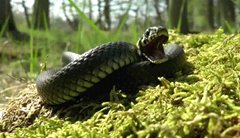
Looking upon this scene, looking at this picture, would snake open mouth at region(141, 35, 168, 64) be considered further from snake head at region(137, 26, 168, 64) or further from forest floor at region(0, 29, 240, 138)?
forest floor at region(0, 29, 240, 138)

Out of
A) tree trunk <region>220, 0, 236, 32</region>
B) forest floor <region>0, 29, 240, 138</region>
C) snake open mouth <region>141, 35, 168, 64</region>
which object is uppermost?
snake open mouth <region>141, 35, 168, 64</region>

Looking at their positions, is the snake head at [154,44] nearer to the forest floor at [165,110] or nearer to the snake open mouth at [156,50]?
the snake open mouth at [156,50]

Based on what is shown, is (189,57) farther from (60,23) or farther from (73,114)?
(60,23)

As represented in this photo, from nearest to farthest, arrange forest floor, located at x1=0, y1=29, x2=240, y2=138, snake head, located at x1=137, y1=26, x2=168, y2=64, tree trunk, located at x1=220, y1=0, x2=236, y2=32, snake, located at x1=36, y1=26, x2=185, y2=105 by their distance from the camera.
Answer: forest floor, located at x1=0, y1=29, x2=240, y2=138
snake, located at x1=36, y1=26, x2=185, y2=105
snake head, located at x1=137, y1=26, x2=168, y2=64
tree trunk, located at x1=220, y1=0, x2=236, y2=32

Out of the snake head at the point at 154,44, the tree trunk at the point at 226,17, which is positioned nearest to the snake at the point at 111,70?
the snake head at the point at 154,44

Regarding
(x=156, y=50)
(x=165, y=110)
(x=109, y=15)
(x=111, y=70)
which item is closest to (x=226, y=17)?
(x=109, y=15)

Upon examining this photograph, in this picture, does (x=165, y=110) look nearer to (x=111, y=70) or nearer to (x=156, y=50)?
(x=111, y=70)

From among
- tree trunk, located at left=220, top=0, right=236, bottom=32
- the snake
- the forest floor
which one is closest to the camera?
the forest floor

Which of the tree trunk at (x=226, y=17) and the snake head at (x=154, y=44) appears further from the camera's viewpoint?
the tree trunk at (x=226, y=17)

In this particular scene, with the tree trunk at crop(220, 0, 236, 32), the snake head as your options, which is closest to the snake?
the snake head
